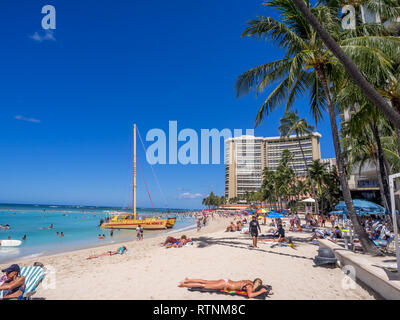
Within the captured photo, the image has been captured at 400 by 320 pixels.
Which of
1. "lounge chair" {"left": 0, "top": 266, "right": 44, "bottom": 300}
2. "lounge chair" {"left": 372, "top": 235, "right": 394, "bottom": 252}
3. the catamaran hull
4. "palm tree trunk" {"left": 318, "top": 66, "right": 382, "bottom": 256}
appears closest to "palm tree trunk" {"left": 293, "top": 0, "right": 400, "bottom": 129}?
"palm tree trunk" {"left": 318, "top": 66, "right": 382, "bottom": 256}

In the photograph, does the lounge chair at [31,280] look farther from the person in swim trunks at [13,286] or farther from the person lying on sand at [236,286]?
the person lying on sand at [236,286]

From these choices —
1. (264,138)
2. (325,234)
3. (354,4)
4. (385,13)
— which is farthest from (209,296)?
(264,138)

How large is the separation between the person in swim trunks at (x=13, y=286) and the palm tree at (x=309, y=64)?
8700mm

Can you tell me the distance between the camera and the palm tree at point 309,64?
7.15m

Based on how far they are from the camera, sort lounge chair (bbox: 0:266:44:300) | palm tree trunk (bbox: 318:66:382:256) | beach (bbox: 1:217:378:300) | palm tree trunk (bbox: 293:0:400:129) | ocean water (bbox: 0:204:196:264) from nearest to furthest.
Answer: palm tree trunk (bbox: 293:0:400:129)
lounge chair (bbox: 0:266:44:300)
beach (bbox: 1:217:378:300)
palm tree trunk (bbox: 318:66:382:256)
ocean water (bbox: 0:204:196:264)

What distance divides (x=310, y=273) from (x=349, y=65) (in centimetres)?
575

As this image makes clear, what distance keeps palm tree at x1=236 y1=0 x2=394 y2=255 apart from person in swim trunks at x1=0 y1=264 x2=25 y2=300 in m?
8.70

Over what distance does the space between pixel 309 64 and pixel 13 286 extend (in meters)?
11.0

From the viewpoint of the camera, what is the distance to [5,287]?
→ 4590mm

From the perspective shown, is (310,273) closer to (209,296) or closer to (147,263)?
(209,296)

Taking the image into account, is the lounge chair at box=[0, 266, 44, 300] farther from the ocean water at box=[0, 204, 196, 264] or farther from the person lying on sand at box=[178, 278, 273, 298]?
the ocean water at box=[0, 204, 196, 264]

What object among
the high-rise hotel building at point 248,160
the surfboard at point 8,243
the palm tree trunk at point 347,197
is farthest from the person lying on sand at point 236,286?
the high-rise hotel building at point 248,160

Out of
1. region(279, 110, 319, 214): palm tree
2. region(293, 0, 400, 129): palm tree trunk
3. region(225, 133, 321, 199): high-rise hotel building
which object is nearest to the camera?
region(293, 0, 400, 129): palm tree trunk

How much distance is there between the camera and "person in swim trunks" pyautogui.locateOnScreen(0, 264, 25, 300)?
15.0 feet
